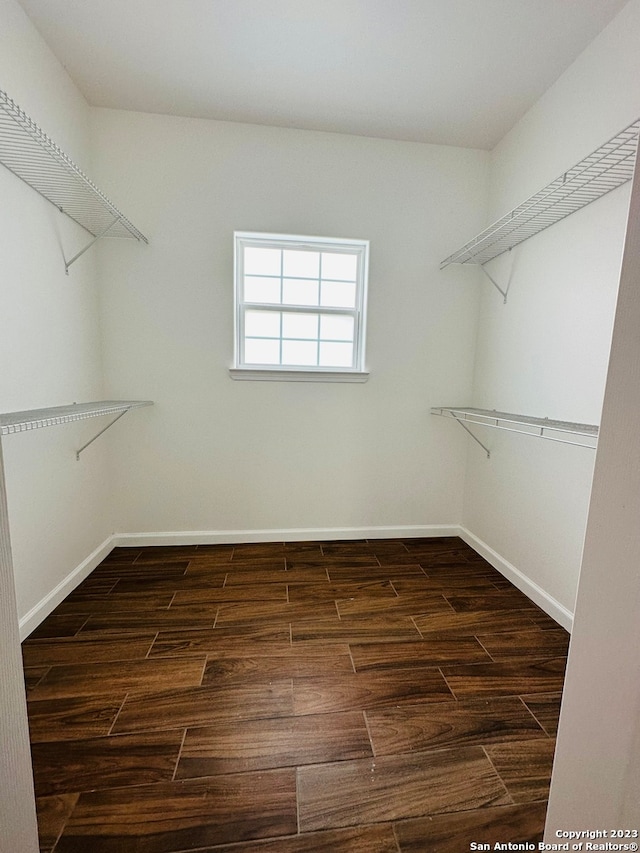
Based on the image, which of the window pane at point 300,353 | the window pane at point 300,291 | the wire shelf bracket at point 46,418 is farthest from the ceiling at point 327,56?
the wire shelf bracket at point 46,418

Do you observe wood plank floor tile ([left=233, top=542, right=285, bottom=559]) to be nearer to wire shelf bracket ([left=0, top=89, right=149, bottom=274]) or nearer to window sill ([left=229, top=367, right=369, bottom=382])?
window sill ([left=229, top=367, right=369, bottom=382])

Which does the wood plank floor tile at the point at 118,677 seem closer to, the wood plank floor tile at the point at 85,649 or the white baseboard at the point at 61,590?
the wood plank floor tile at the point at 85,649

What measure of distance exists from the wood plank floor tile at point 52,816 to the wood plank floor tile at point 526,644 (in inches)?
57.0

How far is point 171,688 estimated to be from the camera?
1.25 metres

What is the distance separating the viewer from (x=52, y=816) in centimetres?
87

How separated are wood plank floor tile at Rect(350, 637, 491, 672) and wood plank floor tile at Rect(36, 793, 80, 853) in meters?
0.91

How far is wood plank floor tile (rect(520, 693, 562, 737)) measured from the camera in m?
1.15

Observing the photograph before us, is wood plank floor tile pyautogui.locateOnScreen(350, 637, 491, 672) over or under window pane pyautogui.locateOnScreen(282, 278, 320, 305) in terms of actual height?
under

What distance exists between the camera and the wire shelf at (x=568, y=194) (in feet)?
4.37

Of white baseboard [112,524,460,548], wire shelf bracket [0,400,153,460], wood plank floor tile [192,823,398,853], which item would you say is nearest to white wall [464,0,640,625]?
white baseboard [112,524,460,548]

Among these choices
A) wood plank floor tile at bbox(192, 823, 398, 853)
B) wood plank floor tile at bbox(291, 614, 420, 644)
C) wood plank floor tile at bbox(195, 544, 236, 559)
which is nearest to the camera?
wood plank floor tile at bbox(192, 823, 398, 853)

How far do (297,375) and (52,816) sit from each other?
2.00m

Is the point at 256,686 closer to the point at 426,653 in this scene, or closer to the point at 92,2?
the point at 426,653

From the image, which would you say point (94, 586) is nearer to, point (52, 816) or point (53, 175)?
point (52, 816)
